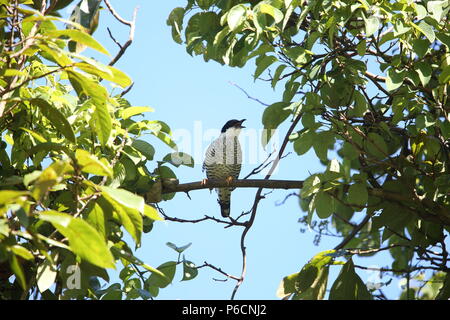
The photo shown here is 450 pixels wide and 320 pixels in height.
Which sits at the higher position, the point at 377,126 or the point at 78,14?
the point at 78,14

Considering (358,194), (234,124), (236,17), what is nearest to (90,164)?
(236,17)

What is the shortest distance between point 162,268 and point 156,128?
29.4 inches

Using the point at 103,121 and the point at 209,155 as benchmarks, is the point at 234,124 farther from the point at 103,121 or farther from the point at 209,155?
the point at 103,121

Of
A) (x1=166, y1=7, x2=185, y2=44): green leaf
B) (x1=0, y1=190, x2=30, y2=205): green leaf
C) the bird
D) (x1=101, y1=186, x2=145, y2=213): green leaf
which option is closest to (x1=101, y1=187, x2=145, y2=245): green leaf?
(x1=101, y1=186, x2=145, y2=213): green leaf

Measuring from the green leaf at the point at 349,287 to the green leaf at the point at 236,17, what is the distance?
137 cm

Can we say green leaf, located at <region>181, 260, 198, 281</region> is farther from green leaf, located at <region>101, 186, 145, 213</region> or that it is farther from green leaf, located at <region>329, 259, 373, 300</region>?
green leaf, located at <region>101, 186, 145, 213</region>

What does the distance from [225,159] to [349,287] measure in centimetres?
326

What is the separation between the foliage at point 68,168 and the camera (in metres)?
1.92

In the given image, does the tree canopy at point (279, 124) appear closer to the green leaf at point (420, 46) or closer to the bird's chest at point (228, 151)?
the green leaf at point (420, 46)

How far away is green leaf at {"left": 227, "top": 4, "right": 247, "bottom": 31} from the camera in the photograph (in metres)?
2.93
